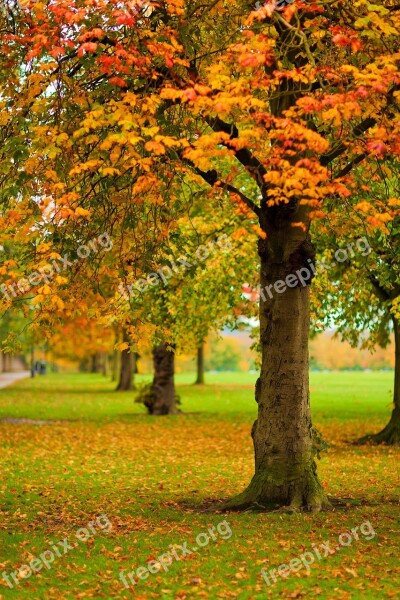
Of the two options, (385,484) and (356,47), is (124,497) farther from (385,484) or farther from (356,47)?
(356,47)

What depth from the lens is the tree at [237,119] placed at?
32.6 ft

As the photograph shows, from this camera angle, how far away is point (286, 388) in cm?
1261

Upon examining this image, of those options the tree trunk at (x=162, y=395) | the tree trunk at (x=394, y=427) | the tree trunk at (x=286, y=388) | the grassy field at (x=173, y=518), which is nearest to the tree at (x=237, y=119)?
the tree trunk at (x=286, y=388)

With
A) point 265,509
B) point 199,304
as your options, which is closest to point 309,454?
point 265,509

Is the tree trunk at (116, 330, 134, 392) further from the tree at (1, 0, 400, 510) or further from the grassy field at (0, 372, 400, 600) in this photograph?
the tree at (1, 0, 400, 510)

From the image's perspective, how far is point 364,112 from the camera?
11.5 m

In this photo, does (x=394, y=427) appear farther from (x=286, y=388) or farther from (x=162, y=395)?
(x=162, y=395)

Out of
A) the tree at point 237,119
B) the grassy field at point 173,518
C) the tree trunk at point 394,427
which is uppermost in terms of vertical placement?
the tree at point 237,119

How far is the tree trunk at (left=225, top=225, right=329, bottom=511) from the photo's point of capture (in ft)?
41.4

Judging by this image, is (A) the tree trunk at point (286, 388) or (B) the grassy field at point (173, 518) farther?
Answer: (A) the tree trunk at point (286, 388)

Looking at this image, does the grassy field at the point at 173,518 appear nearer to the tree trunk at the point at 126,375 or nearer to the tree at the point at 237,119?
the tree at the point at 237,119

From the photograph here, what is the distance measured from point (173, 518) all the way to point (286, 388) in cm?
234

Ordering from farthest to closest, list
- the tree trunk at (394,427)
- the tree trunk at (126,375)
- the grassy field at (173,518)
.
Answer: the tree trunk at (126,375) < the tree trunk at (394,427) < the grassy field at (173,518)

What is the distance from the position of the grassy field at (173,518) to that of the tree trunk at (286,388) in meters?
0.53
